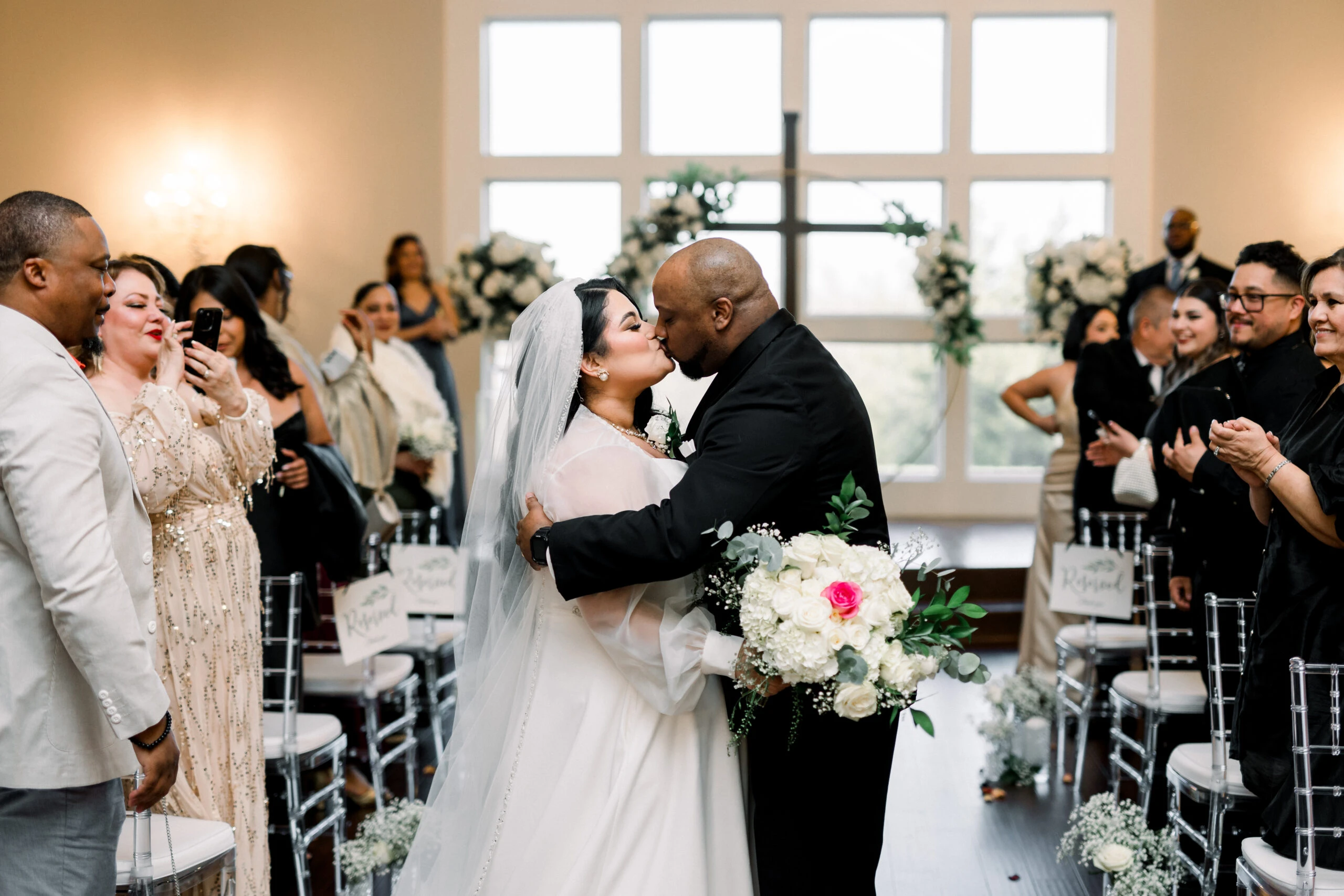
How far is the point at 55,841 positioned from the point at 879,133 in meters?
9.06

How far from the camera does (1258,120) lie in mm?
9148

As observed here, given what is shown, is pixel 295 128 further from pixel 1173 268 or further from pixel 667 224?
pixel 1173 268

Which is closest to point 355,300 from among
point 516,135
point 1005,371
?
point 516,135

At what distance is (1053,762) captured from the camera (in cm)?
483

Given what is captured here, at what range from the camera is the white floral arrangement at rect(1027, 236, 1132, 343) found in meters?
5.96

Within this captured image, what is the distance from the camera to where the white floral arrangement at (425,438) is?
201 inches

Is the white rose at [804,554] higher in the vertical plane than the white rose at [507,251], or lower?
lower

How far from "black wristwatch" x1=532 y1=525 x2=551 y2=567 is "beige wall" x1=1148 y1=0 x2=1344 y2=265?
27.4 ft

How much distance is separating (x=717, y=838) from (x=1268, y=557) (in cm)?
135

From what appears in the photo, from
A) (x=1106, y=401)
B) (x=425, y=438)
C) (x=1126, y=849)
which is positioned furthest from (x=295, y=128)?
(x=1126, y=849)

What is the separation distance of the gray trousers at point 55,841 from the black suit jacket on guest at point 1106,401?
390 centimetres

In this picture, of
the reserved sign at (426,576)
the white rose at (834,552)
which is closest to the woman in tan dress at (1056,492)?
the reserved sign at (426,576)

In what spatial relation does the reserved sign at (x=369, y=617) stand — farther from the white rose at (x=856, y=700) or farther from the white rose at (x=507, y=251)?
the white rose at (x=507, y=251)

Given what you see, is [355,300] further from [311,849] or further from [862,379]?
[862,379]
